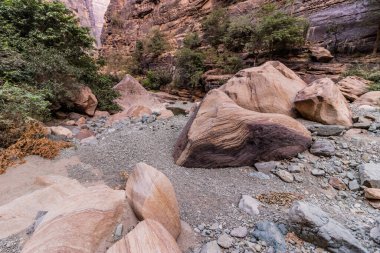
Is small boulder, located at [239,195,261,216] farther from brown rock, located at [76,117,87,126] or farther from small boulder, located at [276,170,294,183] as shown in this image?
brown rock, located at [76,117,87,126]

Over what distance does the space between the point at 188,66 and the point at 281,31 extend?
22.0 ft

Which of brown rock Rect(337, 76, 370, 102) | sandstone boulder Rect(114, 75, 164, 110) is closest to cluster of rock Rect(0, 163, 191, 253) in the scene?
brown rock Rect(337, 76, 370, 102)

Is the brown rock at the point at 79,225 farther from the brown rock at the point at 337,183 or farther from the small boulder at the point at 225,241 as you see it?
the brown rock at the point at 337,183

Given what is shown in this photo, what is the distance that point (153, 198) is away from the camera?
2088mm

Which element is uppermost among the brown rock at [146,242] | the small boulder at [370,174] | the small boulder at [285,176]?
the brown rock at [146,242]

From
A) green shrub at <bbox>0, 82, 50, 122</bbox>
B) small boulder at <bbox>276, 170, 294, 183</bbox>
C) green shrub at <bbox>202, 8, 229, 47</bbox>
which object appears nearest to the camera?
small boulder at <bbox>276, 170, 294, 183</bbox>

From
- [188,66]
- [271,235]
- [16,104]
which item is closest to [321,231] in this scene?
[271,235]

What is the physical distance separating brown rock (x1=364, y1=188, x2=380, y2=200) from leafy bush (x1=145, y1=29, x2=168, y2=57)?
21008mm

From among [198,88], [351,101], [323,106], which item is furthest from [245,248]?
[198,88]

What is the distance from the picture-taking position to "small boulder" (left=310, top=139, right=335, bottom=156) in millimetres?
3551

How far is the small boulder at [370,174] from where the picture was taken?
9.18ft

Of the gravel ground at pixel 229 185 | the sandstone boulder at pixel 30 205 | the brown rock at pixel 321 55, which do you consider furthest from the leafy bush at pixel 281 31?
the sandstone boulder at pixel 30 205

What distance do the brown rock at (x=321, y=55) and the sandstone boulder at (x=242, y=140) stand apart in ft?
31.2

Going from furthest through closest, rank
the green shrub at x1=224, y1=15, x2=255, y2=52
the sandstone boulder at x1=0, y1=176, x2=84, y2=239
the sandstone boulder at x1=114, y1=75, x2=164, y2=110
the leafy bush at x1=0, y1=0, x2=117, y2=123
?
the green shrub at x1=224, y1=15, x2=255, y2=52 → the sandstone boulder at x1=114, y1=75, x2=164, y2=110 → the leafy bush at x1=0, y1=0, x2=117, y2=123 → the sandstone boulder at x1=0, y1=176, x2=84, y2=239
